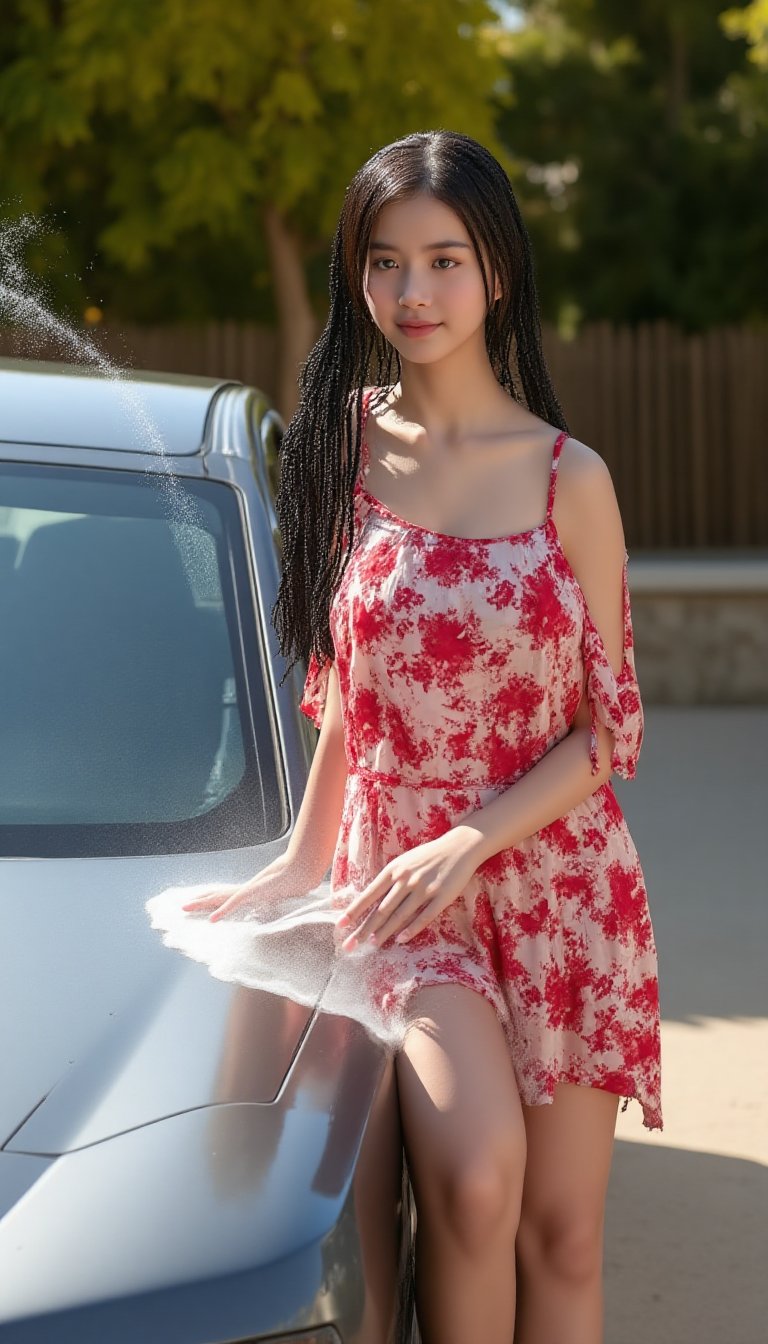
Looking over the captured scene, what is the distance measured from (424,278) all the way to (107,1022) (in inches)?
37.1

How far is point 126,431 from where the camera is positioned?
2.69m

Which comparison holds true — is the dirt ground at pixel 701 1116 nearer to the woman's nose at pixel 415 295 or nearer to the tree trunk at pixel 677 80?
the woman's nose at pixel 415 295

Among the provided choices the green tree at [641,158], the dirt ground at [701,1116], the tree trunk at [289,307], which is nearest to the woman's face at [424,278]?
the dirt ground at [701,1116]

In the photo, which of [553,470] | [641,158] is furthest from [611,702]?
[641,158]

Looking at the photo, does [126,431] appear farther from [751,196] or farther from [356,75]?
[751,196]

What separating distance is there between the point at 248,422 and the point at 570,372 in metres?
12.8

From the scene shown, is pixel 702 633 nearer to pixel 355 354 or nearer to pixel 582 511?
pixel 355 354

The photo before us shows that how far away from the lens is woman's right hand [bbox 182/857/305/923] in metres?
→ 2.01

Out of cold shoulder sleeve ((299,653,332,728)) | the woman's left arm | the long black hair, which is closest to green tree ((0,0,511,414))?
the long black hair

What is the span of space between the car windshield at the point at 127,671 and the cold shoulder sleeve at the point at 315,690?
0.10m

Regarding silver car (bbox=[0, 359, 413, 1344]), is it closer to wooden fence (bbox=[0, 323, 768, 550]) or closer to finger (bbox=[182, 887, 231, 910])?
finger (bbox=[182, 887, 231, 910])

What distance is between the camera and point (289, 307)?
14.2 meters

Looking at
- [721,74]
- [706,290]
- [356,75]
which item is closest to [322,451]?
[356,75]

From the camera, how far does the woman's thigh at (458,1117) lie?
1757mm
